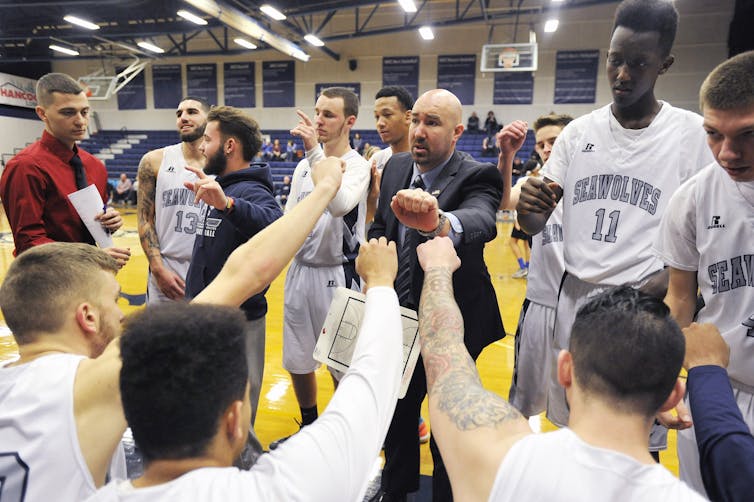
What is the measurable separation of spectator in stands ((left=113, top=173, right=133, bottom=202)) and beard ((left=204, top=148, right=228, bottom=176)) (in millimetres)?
20161

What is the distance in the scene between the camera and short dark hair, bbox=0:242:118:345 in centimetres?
149

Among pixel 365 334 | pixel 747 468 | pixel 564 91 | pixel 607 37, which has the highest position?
pixel 607 37

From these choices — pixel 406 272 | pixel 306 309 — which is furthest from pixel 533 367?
pixel 306 309

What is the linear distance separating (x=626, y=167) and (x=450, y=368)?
61.4 inches

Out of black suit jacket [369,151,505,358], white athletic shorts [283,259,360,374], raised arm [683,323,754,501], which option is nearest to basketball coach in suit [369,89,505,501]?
black suit jacket [369,151,505,358]

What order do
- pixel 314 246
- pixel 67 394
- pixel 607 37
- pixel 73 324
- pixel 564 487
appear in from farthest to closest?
pixel 607 37, pixel 314 246, pixel 73 324, pixel 67 394, pixel 564 487

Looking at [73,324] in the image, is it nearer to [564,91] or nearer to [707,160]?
[707,160]

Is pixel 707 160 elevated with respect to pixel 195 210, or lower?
elevated

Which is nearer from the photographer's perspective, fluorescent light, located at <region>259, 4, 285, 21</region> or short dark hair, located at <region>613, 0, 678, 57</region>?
short dark hair, located at <region>613, 0, 678, 57</region>

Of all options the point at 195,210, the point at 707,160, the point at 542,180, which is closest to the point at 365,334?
the point at 542,180

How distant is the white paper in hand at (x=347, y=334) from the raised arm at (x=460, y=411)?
52 cm

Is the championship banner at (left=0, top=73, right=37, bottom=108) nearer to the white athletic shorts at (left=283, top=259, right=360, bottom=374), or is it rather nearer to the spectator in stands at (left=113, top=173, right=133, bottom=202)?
the spectator in stands at (left=113, top=173, right=133, bottom=202)

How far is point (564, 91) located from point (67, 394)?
865 inches

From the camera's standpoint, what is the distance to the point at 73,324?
1552 mm
